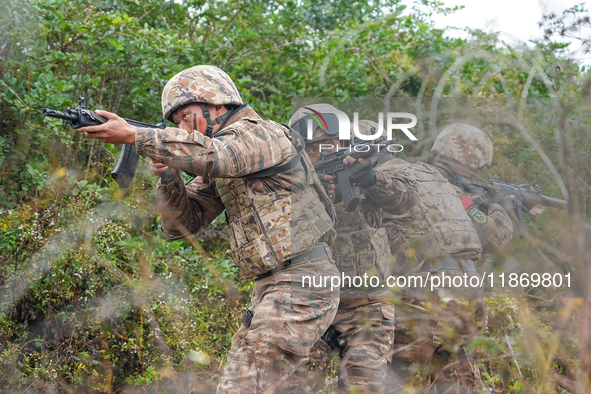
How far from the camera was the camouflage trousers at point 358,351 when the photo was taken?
2.93m

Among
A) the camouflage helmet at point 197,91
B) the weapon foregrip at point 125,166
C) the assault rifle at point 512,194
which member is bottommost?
the assault rifle at point 512,194

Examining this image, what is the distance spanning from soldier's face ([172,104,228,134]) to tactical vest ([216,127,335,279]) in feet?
1.05

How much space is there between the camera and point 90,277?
3.96 meters

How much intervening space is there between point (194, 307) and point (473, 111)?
3.18 metres

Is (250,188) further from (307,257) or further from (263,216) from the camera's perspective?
(307,257)

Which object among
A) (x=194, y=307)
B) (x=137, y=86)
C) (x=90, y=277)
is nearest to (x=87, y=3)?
(x=137, y=86)

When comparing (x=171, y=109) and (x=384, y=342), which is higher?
(x=171, y=109)

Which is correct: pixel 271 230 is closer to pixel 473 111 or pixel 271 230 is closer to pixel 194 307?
pixel 194 307

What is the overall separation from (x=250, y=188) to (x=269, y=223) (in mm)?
210

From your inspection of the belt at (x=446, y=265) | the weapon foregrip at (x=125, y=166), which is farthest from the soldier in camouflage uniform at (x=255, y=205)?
the belt at (x=446, y=265)

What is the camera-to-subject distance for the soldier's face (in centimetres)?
271

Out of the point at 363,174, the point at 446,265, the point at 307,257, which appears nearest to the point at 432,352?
the point at 446,265

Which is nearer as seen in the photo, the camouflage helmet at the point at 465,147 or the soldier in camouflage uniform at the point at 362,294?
the soldier in camouflage uniform at the point at 362,294

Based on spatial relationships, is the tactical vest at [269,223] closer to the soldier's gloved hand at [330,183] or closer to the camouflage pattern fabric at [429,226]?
the soldier's gloved hand at [330,183]
